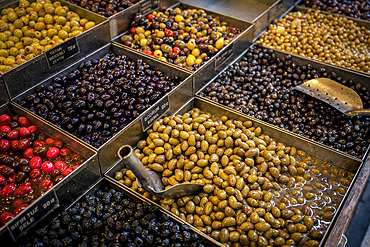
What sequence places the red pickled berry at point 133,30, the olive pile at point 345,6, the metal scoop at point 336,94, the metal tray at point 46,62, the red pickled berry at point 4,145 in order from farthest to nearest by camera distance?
the olive pile at point 345,6, the red pickled berry at point 133,30, the metal scoop at point 336,94, the metal tray at point 46,62, the red pickled berry at point 4,145

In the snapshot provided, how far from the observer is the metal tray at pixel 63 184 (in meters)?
1.96

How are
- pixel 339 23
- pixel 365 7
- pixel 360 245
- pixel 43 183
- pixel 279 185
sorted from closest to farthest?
1. pixel 43 183
2. pixel 279 185
3. pixel 360 245
4. pixel 339 23
5. pixel 365 7

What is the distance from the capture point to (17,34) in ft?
11.3

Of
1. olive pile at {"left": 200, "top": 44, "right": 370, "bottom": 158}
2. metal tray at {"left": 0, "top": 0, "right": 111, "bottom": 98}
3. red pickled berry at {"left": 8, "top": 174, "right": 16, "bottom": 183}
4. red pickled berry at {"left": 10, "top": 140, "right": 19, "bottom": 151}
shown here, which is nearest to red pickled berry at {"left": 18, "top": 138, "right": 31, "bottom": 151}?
red pickled berry at {"left": 10, "top": 140, "right": 19, "bottom": 151}

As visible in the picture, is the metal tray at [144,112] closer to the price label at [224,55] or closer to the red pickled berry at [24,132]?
the red pickled berry at [24,132]

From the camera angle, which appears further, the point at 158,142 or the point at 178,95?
the point at 178,95

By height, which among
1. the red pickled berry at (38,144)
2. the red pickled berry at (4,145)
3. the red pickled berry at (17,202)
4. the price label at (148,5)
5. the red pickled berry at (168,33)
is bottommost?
the red pickled berry at (17,202)

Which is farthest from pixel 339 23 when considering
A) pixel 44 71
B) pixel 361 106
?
pixel 44 71

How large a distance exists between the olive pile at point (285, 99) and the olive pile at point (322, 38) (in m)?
0.35

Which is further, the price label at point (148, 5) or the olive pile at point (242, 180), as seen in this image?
the price label at point (148, 5)

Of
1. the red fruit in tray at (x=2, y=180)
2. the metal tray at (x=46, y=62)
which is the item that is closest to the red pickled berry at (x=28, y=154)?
the red fruit in tray at (x=2, y=180)

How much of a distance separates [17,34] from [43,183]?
1972 millimetres

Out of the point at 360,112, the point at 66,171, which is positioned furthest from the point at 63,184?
the point at 360,112

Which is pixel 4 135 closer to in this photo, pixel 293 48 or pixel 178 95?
pixel 178 95
